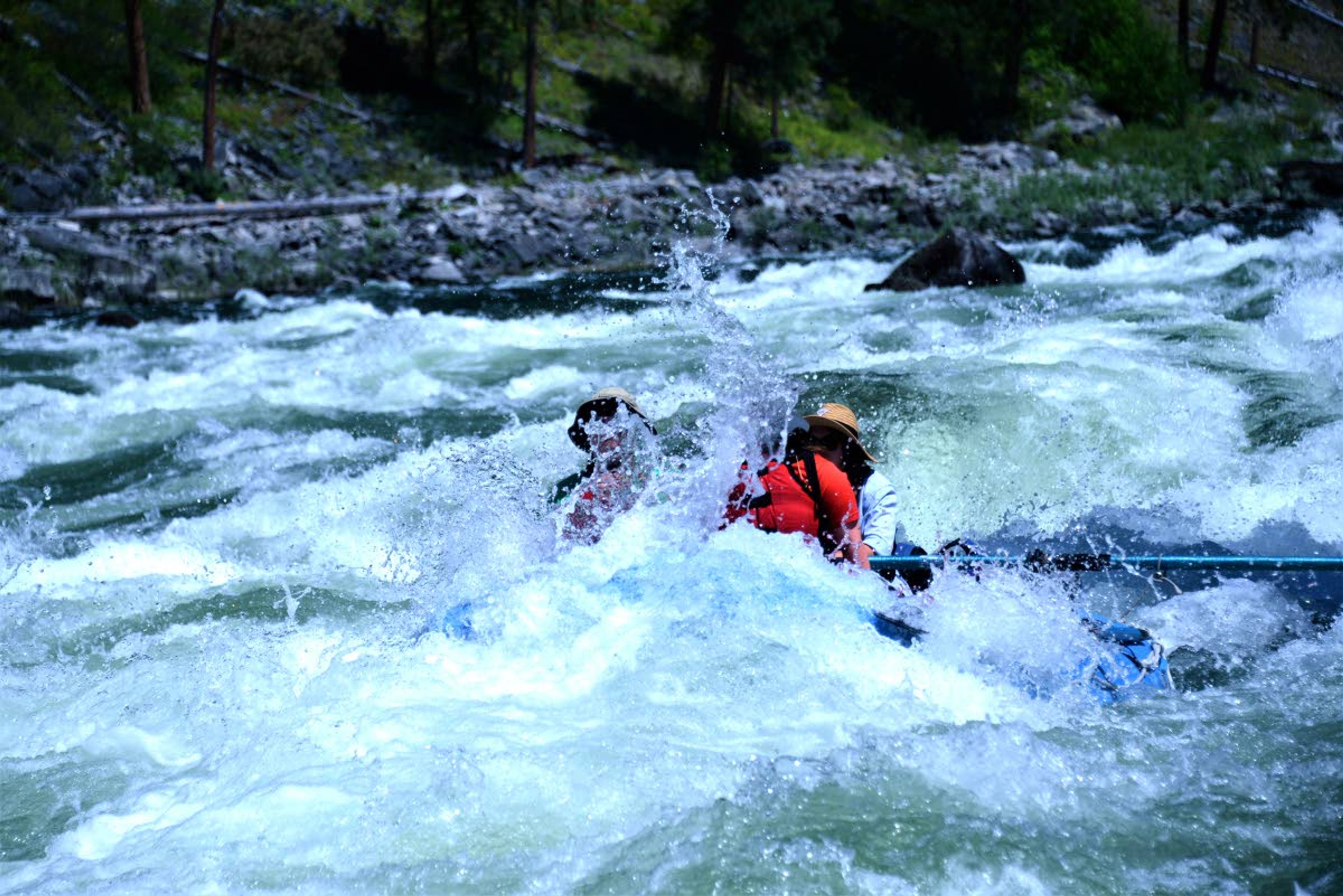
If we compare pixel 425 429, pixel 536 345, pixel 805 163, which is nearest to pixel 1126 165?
pixel 805 163

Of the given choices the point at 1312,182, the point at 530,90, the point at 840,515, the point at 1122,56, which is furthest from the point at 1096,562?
the point at 1122,56

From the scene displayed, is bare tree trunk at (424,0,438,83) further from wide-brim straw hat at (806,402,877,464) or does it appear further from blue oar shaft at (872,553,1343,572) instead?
blue oar shaft at (872,553,1343,572)

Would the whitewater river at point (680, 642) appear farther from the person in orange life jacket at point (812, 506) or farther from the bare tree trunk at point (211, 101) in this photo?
the bare tree trunk at point (211, 101)

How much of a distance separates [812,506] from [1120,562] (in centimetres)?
124

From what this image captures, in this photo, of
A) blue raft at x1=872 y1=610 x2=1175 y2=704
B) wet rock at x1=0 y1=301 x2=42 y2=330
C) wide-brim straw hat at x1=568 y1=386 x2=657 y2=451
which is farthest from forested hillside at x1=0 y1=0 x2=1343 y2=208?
blue raft at x1=872 y1=610 x2=1175 y2=704

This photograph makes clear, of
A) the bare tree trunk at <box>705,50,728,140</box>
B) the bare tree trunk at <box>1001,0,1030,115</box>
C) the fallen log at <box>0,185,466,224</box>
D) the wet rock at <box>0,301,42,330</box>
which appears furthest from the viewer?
the bare tree trunk at <box>1001,0,1030,115</box>

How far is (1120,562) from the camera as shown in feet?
15.2

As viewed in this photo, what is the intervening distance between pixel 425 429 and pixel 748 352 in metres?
2.67

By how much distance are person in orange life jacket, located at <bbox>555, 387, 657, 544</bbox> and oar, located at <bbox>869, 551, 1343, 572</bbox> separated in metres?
1.09

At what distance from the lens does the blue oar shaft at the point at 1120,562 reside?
454 centimetres

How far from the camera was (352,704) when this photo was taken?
12.8ft

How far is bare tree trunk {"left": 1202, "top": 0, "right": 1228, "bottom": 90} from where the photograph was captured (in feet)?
109

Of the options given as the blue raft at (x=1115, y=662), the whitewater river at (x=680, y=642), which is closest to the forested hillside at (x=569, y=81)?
the whitewater river at (x=680, y=642)

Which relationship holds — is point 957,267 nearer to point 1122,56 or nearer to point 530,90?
point 530,90
